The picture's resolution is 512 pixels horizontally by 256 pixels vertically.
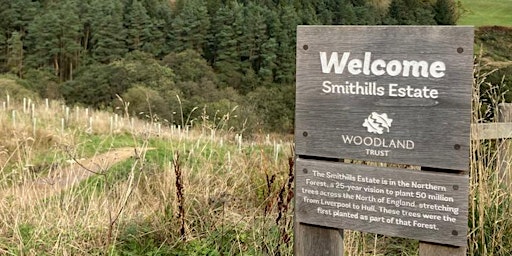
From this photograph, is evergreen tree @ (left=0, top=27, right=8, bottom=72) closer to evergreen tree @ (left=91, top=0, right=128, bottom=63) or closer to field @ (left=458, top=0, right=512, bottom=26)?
evergreen tree @ (left=91, top=0, right=128, bottom=63)

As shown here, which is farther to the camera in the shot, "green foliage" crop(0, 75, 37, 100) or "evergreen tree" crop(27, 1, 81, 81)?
"evergreen tree" crop(27, 1, 81, 81)

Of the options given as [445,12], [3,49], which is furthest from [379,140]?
[445,12]

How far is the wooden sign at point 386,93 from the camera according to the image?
266 centimetres

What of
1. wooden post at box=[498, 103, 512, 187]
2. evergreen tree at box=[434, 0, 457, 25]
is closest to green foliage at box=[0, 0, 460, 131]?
evergreen tree at box=[434, 0, 457, 25]

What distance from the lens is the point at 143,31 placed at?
188 feet

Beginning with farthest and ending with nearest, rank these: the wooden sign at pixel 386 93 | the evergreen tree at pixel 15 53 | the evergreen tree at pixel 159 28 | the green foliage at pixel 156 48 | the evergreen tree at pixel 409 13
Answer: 1. the evergreen tree at pixel 409 13
2. the evergreen tree at pixel 159 28
3. the evergreen tree at pixel 15 53
4. the green foliage at pixel 156 48
5. the wooden sign at pixel 386 93

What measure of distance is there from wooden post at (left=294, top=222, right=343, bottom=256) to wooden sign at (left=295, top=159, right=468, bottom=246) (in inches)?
3.2

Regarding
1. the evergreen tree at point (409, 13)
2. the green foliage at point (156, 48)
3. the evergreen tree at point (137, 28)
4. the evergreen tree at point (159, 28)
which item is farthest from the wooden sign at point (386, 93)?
the evergreen tree at point (409, 13)

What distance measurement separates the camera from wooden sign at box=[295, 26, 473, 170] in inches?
105

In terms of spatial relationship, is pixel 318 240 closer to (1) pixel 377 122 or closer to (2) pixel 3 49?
(1) pixel 377 122

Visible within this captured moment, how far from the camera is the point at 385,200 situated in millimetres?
2793

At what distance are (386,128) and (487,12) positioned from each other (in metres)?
82.2

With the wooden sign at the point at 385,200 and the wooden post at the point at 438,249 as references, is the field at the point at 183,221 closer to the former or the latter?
the wooden sign at the point at 385,200

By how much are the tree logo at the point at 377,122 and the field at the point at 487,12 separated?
72.4 metres
